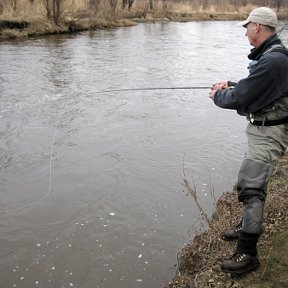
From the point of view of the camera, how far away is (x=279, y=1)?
109 feet

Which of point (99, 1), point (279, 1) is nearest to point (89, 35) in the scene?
point (99, 1)

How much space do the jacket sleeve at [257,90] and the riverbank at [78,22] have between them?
19032mm

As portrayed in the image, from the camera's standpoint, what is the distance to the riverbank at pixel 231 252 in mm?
3320

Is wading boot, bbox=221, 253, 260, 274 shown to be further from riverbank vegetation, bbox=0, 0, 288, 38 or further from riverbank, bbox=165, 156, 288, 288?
riverbank vegetation, bbox=0, 0, 288, 38

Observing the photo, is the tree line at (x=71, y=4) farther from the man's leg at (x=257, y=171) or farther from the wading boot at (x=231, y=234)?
the man's leg at (x=257, y=171)

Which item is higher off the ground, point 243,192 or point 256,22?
point 256,22

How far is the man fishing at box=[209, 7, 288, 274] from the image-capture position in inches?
118

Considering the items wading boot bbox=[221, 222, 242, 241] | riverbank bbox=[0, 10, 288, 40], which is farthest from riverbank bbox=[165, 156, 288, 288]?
riverbank bbox=[0, 10, 288, 40]

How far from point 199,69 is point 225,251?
11.1 m

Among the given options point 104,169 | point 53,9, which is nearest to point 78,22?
point 53,9

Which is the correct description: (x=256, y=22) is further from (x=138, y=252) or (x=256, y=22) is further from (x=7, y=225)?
(x=7, y=225)

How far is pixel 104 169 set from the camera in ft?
21.5

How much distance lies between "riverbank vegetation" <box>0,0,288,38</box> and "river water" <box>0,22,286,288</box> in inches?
358

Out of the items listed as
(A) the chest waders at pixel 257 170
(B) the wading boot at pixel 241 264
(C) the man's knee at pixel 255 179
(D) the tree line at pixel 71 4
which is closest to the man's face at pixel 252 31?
(A) the chest waders at pixel 257 170
